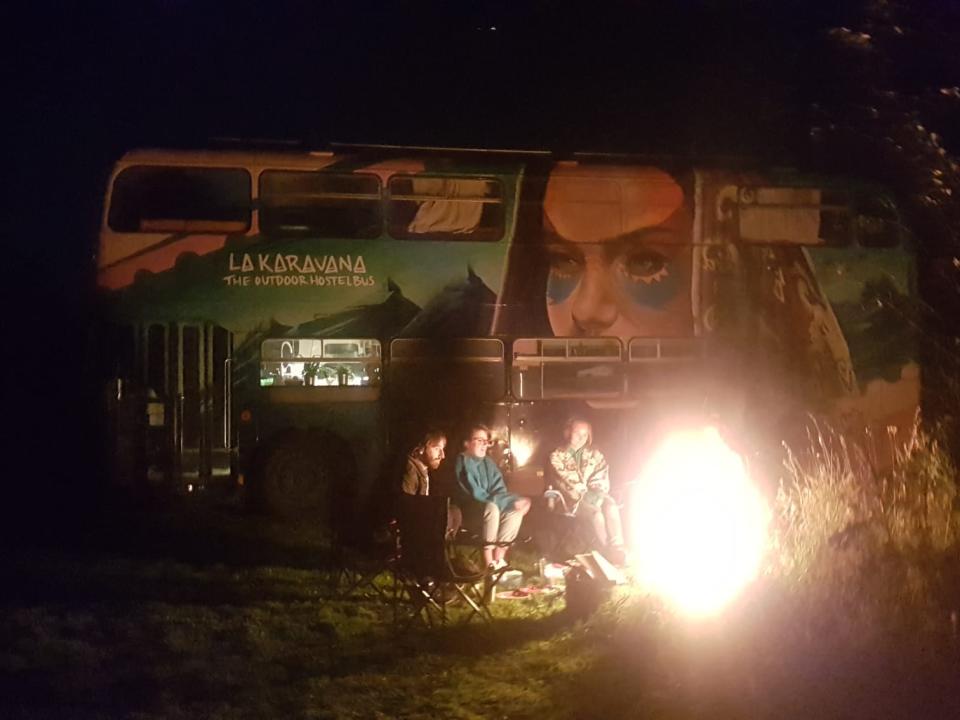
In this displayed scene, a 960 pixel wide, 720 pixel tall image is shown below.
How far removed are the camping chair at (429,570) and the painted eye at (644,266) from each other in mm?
3391

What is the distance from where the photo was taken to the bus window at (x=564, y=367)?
29.4ft

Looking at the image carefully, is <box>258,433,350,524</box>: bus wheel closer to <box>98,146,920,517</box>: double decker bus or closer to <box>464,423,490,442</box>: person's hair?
<box>98,146,920,517</box>: double decker bus

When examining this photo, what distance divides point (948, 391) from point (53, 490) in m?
8.39

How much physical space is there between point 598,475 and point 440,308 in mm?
2106

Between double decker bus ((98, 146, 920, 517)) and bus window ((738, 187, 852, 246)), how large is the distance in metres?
0.02

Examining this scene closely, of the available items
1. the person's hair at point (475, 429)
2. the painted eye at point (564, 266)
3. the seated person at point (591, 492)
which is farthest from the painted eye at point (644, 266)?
the person's hair at point (475, 429)

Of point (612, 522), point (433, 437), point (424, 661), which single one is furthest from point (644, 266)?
point (424, 661)

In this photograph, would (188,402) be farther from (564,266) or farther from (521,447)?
(564,266)

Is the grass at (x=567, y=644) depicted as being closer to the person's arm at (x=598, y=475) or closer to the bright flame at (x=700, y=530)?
the bright flame at (x=700, y=530)

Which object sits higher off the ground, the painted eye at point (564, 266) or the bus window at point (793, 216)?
the bus window at point (793, 216)

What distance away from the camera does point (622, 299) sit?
29.8ft

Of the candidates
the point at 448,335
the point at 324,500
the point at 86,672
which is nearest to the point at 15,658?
the point at 86,672

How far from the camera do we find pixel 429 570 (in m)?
6.62

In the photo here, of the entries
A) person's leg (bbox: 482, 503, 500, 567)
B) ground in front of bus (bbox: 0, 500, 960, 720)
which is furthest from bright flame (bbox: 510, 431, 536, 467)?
ground in front of bus (bbox: 0, 500, 960, 720)
